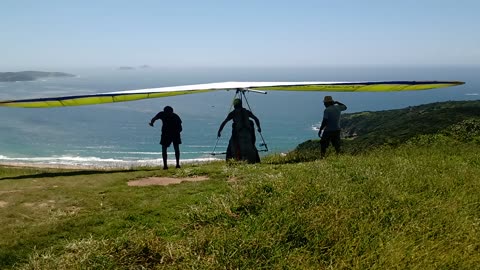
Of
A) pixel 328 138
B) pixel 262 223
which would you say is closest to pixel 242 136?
pixel 328 138

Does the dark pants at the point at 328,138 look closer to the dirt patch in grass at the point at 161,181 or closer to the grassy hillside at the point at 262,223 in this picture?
the grassy hillside at the point at 262,223

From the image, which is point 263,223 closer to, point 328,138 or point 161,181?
point 161,181

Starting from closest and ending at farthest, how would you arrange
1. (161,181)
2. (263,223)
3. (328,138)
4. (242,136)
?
(263,223), (161,181), (242,136), (328,138)

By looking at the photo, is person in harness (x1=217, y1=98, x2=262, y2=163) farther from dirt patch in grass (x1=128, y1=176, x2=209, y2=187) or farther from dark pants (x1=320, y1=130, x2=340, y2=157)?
dirt patch in grass (x1=128, y1=176, x2=209, y2=187)

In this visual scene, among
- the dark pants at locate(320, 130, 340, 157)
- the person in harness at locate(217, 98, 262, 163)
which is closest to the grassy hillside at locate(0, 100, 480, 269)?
the person in harness at locate(217, 98, 262, 163)

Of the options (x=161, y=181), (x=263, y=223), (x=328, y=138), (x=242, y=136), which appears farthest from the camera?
(x=328, y=138)

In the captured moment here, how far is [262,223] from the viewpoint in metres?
5.34

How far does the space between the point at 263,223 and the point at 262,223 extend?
1.3 inches

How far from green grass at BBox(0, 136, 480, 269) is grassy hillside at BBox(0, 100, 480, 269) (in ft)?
0.05

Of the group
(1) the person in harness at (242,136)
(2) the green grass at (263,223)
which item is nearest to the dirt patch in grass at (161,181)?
(2) the green grass at (263,223)

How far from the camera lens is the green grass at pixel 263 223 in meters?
4.54

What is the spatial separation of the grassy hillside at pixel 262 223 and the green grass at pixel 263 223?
0.05 feet

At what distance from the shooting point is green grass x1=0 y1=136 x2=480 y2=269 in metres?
4.54

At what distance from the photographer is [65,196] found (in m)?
7.51
